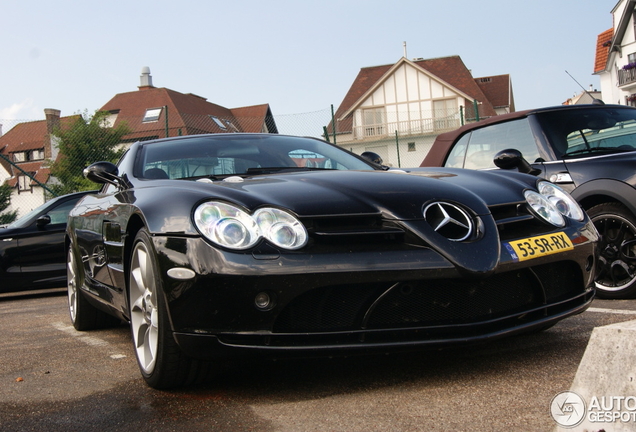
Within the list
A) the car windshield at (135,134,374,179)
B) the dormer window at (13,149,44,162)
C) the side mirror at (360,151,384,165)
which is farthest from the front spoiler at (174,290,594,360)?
the dormer window at (13,149,44,162)

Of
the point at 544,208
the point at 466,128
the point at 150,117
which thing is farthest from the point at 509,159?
the point at 150,117

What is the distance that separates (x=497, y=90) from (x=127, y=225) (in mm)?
52297

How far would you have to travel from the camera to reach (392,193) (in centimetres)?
308

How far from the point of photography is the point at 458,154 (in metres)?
6.30

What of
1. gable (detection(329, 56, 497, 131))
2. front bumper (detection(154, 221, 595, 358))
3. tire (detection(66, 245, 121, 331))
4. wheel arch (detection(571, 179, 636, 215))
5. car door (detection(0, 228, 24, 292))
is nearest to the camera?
front bumper (detection(154, 221, 595, 358))

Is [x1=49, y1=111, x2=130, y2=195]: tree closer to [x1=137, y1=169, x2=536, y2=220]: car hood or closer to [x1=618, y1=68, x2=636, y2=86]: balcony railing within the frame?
[x1=137, y1=169, x2=536, y2=220]: car hood

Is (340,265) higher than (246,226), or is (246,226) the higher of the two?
(246,226)

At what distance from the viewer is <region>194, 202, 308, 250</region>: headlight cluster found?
2.78m

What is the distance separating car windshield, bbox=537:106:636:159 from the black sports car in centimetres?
206

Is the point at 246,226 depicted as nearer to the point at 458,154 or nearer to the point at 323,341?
the point at 323,341

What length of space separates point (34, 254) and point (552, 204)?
697cm

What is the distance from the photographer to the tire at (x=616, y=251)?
192 inches

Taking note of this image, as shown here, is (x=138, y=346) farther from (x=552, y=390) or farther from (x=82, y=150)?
(x=82, y=150)

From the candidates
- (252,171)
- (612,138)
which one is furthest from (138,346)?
(612,138)
